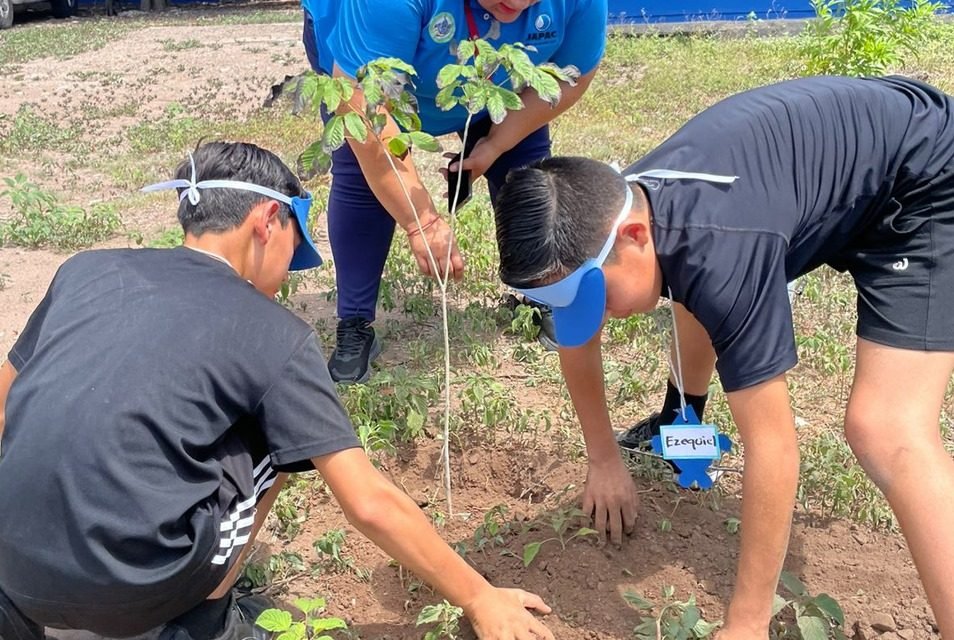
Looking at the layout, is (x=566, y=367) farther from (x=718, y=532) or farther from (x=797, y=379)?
(x=797, y=379)

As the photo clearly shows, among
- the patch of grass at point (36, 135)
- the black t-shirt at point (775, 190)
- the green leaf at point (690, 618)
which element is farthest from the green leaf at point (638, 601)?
the patch of grass at point (36, 135)

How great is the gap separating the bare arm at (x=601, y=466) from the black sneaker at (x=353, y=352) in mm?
1081

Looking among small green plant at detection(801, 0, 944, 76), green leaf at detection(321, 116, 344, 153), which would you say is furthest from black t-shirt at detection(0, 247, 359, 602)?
small green plant at detection(801, 0, 944, 76)

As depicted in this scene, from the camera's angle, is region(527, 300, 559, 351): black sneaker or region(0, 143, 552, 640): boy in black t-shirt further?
region(527, 300, 559, 351): black sneaker

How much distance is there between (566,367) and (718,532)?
60 centimetres

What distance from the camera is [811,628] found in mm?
1813

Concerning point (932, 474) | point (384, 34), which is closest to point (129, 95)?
point (384, 34)

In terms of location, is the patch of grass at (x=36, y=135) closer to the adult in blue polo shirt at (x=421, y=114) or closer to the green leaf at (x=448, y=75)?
the adult in blue polo shirt at (x=421, y=114)

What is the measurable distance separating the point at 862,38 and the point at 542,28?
2.42 metres

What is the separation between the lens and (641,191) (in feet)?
5.55

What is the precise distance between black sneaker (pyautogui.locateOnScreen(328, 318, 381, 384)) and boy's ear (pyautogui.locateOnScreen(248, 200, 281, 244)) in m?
1.29

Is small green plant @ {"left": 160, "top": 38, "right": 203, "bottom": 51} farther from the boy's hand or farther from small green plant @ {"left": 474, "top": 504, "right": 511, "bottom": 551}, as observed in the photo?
the boy's hand

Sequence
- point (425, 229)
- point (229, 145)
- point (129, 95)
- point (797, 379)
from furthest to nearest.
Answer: point (129, 95)
point (797, 379)
point (425, 229)
point (229, 145)

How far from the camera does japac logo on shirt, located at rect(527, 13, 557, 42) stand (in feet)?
8.50
